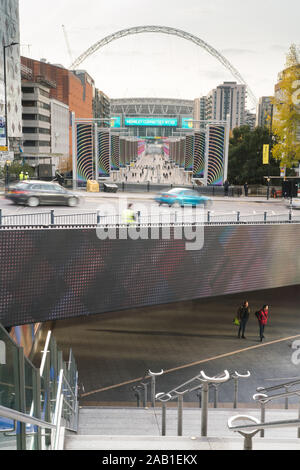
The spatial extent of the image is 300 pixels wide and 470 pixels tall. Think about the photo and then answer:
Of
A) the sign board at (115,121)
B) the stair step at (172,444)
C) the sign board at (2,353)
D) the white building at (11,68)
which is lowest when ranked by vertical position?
the stair step at (172,444)

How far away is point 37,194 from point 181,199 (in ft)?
22.7

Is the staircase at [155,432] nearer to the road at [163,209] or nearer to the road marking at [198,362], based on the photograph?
the road marking at [198,362]

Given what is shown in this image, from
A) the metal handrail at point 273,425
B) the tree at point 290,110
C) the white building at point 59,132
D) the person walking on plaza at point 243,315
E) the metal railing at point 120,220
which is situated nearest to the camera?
the metal handrail at point 273,425

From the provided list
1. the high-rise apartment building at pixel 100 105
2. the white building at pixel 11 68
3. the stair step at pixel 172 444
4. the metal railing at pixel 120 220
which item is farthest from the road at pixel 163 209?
the high-rise apartment building at pixel 100 105

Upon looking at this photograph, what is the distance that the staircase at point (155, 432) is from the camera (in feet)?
14.6

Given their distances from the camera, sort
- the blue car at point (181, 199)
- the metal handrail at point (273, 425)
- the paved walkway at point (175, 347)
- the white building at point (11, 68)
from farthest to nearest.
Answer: the white building at point (11, 68) < the blue car at point (181, 199) < the paved walkway at point (175, 347) < the metal handrail at point (273, 425)

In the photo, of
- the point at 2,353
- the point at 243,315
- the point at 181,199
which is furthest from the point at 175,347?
the point at 2,353

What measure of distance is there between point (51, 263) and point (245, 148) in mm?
36575

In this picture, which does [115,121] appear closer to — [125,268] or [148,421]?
[125,268]

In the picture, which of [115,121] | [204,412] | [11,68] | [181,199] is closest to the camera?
[204,412]

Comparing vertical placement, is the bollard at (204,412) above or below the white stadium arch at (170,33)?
below

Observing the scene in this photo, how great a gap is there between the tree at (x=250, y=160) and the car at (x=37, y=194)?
28659 millimetres

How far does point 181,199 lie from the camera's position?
21766 mm

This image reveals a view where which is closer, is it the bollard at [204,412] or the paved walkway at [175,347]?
the bollard at [204,412]
